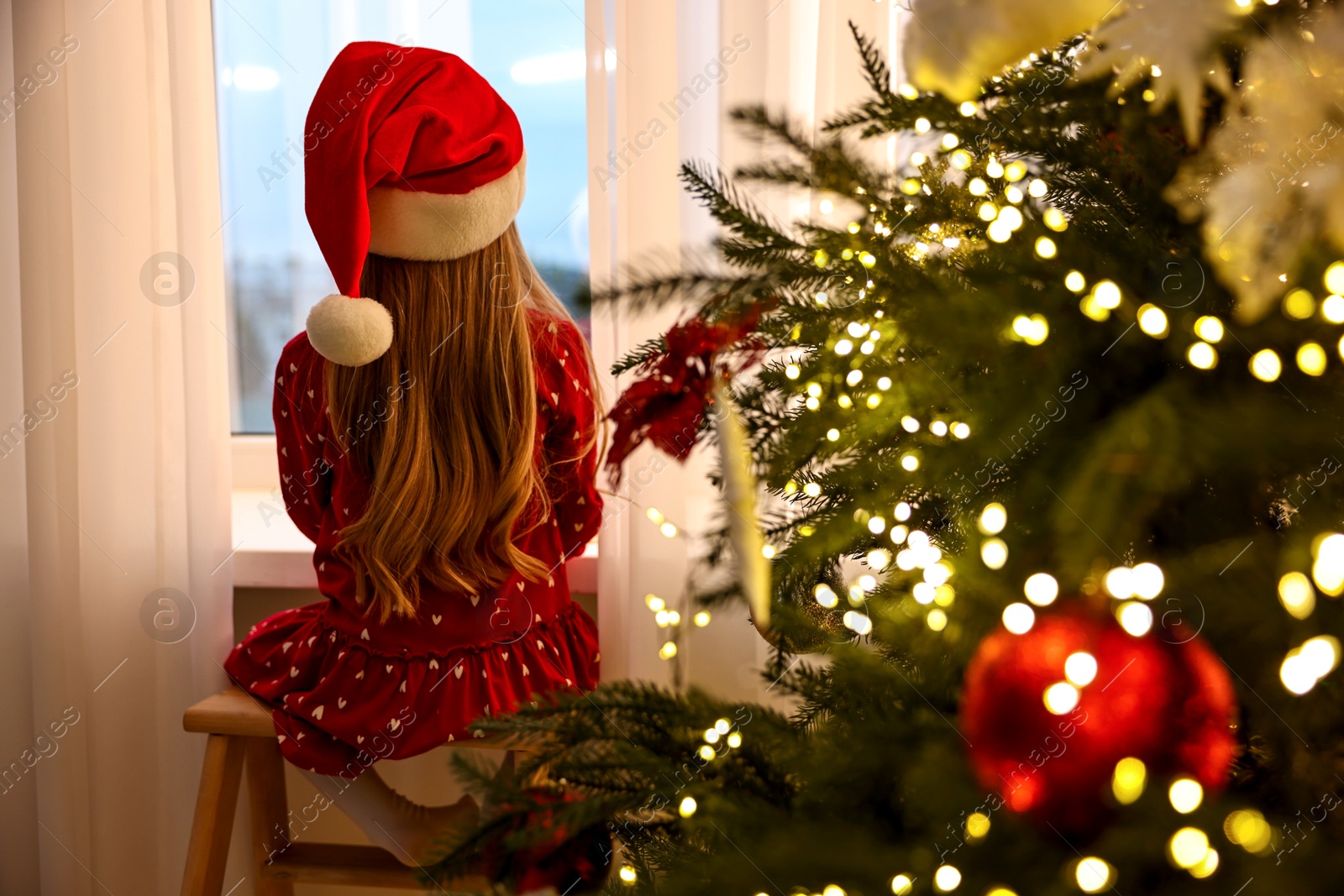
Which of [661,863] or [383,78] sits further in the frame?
[383,78]

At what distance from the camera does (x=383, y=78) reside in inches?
40.7

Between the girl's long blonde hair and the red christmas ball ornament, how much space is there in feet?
2.88

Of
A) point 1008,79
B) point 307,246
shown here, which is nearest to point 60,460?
point 307,246

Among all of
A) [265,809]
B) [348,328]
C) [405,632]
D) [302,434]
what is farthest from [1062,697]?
[265,809]

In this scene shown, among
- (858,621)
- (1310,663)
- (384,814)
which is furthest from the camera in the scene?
(384,814)

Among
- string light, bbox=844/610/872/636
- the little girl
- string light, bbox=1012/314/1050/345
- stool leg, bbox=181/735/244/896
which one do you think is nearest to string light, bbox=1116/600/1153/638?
string light, bbox=1012/314/1050/345

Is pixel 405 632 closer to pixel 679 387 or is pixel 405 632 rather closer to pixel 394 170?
pixel 394 170

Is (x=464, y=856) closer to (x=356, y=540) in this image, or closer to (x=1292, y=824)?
(x=1292, y=824)

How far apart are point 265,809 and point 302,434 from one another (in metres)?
0.57

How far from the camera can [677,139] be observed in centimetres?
121

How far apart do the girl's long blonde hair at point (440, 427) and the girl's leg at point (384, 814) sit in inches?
10.4

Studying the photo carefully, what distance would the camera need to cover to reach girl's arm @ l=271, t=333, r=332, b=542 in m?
1.24

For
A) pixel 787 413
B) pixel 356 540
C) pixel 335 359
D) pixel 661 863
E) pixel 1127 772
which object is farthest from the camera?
pixel 356 540

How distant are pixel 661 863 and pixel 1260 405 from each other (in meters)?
0.30
